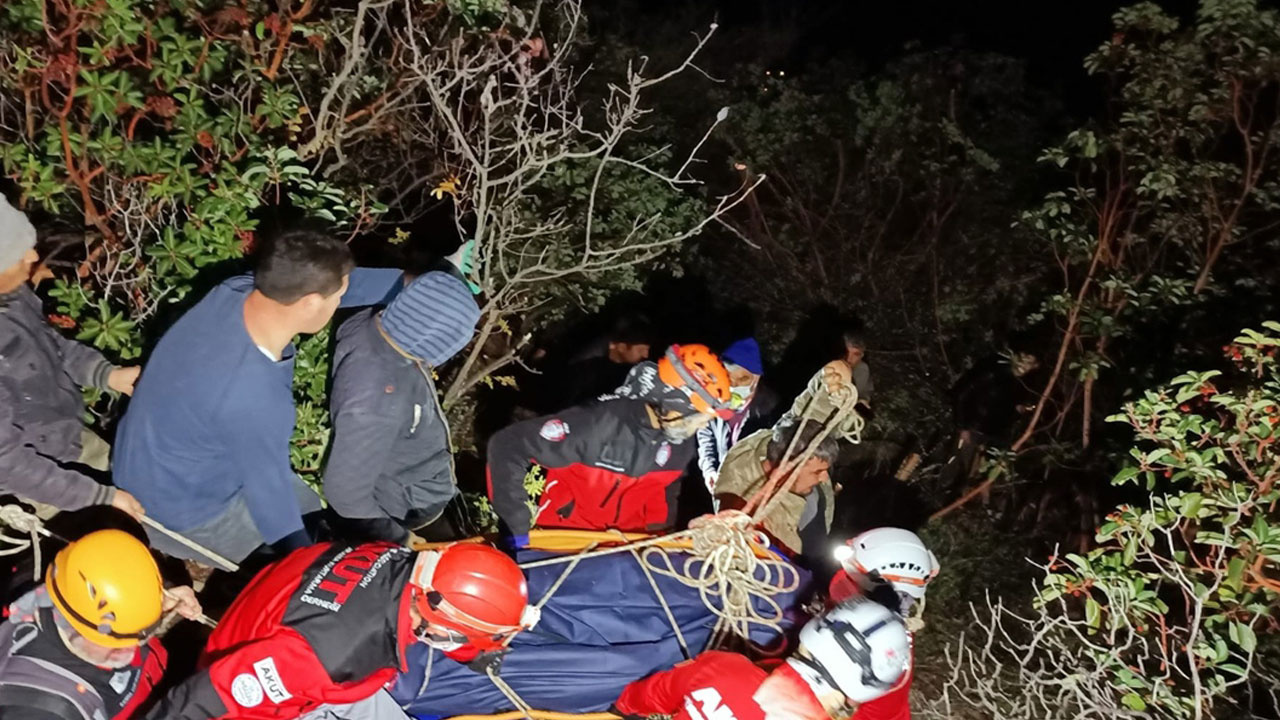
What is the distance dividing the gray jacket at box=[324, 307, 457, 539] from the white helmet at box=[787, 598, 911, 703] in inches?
58.0

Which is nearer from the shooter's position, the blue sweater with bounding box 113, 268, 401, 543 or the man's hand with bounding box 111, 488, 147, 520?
the blue sweater with bounding box 113, 268, 401, 543

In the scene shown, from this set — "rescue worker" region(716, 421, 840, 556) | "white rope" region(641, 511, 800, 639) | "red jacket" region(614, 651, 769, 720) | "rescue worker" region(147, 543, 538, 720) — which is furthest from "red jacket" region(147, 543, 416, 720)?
"rescue worker" region(716, 421, 840, 556)

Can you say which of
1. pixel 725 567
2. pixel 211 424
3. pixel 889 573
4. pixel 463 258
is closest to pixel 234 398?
pixel 211 424

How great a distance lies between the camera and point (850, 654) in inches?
106

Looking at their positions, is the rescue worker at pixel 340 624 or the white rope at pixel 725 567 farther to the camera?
the white rope at pixel 725 567

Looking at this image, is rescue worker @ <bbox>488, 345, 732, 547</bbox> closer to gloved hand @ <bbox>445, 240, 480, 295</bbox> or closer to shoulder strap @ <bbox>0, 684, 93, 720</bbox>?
gloved hand @ <bbox>445, 240, 480, 295</bbox>

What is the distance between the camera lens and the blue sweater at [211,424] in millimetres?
2734

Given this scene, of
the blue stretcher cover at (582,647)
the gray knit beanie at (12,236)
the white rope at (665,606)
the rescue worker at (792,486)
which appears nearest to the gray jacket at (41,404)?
the gray knit beanie at (12,236)

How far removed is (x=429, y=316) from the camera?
10.3 feet

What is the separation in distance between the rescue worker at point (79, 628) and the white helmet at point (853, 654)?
1.79 meters

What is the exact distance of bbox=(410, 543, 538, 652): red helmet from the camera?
8.37 ft

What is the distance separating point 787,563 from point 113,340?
2.65 metres

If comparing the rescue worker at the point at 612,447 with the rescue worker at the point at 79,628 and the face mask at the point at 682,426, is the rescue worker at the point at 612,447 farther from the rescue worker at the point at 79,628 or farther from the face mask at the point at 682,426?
the rescue worker at the point at 79,628

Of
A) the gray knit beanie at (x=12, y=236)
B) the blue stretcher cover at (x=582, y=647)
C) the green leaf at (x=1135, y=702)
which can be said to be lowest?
the green leaf at (x=1135, y=702)
